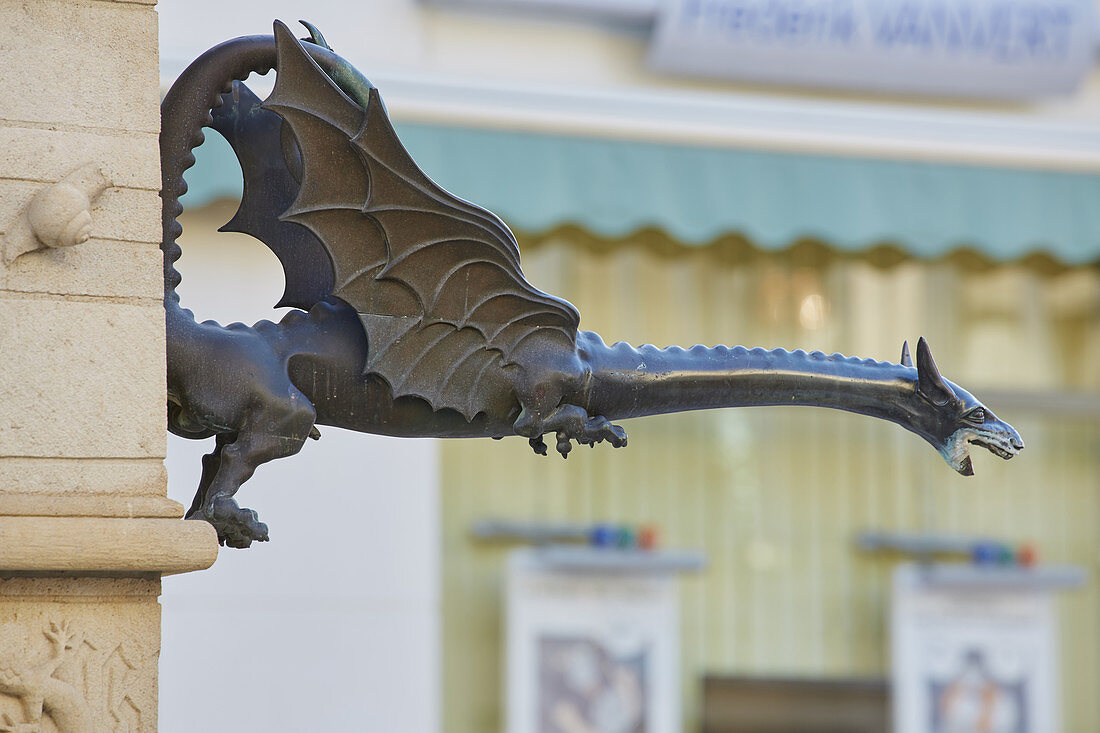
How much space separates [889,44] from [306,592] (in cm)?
315

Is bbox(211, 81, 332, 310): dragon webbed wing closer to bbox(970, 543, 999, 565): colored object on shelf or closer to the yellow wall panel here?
the yellow wall panel

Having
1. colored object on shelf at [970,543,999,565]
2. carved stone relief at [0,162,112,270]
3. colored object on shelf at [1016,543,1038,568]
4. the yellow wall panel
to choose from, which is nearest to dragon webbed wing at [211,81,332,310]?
carved stone relief at [0,162,112,270]

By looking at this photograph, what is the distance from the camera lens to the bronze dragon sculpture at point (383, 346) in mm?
1965

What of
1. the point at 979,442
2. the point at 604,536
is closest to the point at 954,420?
the point at 979,442

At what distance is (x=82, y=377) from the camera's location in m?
1.87

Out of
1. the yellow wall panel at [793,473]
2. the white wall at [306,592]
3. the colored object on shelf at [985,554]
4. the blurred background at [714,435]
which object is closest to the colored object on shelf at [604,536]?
the blurred background at [714,435]

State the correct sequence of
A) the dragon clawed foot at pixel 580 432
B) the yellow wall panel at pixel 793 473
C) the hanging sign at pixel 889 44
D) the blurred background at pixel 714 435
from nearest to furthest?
the dragon clawed foot at pixel 580 432
the blurred background at pixel 714 435
the hanging sign at pixel 889 44
the yellow wall panel at pixel 793 473

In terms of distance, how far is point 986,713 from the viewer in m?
6.60

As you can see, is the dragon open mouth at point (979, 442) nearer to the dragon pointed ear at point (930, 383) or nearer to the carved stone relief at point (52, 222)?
the dragon pointed ear at point (930, 383)

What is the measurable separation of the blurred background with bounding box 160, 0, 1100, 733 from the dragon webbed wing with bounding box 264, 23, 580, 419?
347cm

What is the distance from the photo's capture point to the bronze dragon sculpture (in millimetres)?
1965

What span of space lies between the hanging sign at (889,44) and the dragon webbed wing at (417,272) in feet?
13.8

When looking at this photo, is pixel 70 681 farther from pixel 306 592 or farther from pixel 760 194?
pixel 760 194

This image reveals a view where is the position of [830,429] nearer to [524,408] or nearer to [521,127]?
[521,127]
